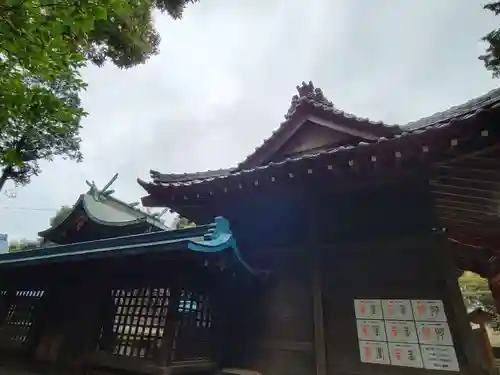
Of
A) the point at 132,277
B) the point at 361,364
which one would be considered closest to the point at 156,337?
the point at 132,277

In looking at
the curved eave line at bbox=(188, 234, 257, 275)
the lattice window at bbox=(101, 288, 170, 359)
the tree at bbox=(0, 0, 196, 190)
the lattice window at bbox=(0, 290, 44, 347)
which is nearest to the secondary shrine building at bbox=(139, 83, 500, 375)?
the curved eave line at bbox=(188, 234, 257, 275)

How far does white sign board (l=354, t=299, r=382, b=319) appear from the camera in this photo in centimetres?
401

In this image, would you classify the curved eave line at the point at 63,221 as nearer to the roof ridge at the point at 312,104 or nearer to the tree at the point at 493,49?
the roof ridge at the point at 312,104

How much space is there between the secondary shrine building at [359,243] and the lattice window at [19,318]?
151 inches

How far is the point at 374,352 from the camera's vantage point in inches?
153

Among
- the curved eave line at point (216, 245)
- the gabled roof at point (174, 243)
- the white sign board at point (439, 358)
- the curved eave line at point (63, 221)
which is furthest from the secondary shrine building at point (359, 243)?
the curved eave line at point (63, 221)

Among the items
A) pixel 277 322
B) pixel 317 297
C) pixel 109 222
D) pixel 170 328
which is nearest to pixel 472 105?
pixel 317 297

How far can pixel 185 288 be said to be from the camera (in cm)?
449

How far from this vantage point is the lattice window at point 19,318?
6.38 meters

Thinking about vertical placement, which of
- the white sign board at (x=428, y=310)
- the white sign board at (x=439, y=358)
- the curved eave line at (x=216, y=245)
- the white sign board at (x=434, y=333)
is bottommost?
the white sign board at (x=439, y=358)

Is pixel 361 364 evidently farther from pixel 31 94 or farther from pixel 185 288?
pixel 31 94

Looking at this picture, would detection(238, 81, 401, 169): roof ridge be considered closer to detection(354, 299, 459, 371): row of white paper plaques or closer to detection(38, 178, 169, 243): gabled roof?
detection(354, 299, 459, 371): row of white paper plaques

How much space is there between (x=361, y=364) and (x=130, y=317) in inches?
137

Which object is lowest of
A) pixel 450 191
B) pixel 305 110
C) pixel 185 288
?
pixel 185 288
